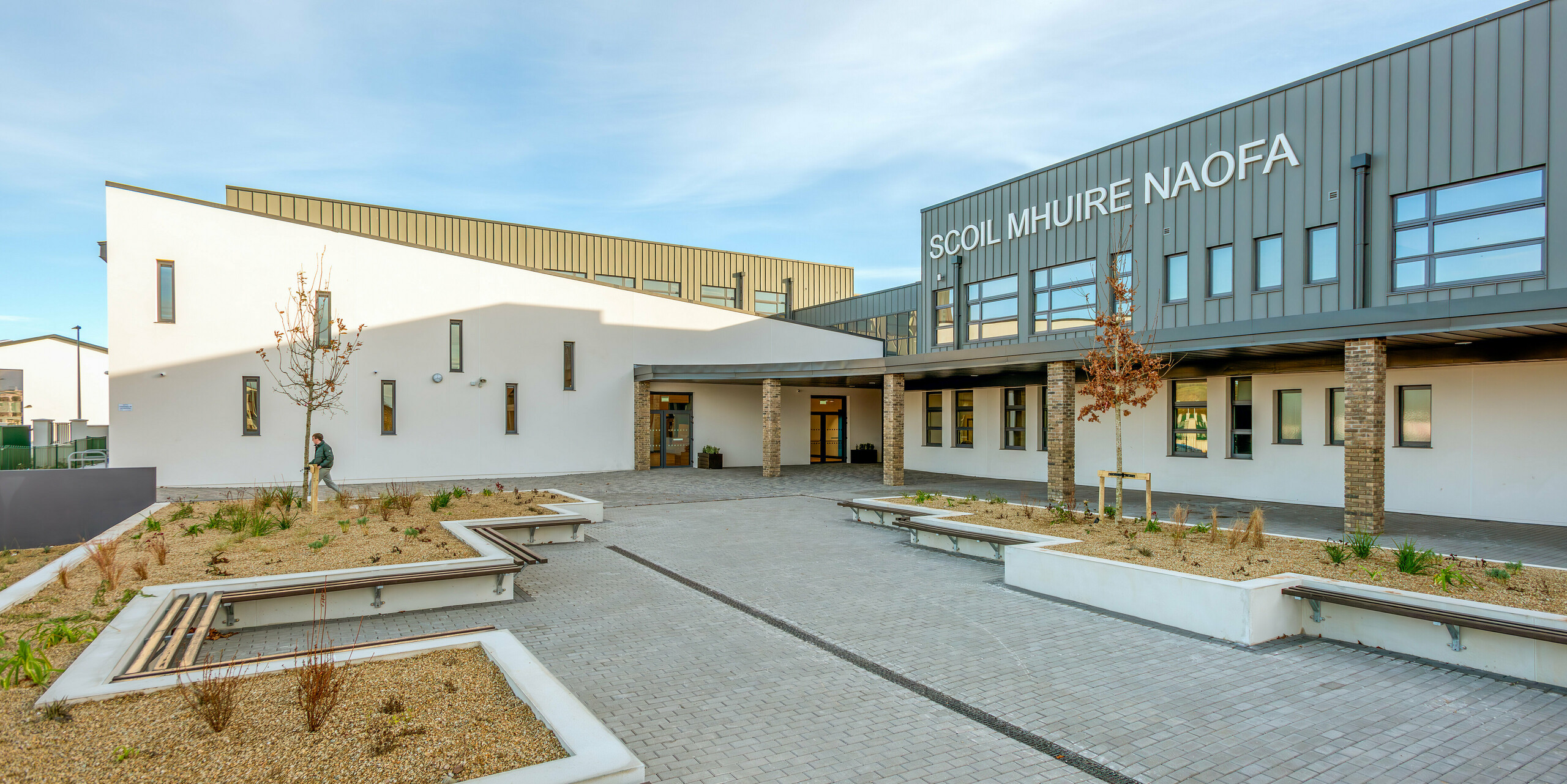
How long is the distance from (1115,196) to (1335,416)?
269 inches

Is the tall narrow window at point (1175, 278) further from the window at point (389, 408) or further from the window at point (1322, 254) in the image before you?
the window at point (389, 408)

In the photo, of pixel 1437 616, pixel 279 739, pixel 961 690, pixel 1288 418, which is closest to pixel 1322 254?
pixel 1288 418

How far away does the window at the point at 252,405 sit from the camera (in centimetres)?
2031

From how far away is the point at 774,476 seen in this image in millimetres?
23609

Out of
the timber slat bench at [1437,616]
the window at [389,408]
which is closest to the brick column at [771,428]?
the window at [389,408]

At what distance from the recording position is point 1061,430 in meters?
15.8

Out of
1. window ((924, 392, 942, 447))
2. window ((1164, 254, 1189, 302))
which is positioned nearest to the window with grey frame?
window ((1164, 254, 1189, 302))

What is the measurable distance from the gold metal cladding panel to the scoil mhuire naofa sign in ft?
47.6

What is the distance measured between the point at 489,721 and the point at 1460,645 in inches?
272

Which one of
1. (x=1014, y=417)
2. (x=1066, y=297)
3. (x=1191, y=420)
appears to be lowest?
(x=1014, y=417)

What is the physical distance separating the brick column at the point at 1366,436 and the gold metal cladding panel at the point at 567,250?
72.6 feet

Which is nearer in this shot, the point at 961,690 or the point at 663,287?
the point at 961,690

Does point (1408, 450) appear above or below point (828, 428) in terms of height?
above

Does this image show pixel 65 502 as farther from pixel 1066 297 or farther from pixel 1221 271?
pixel 1221 271
